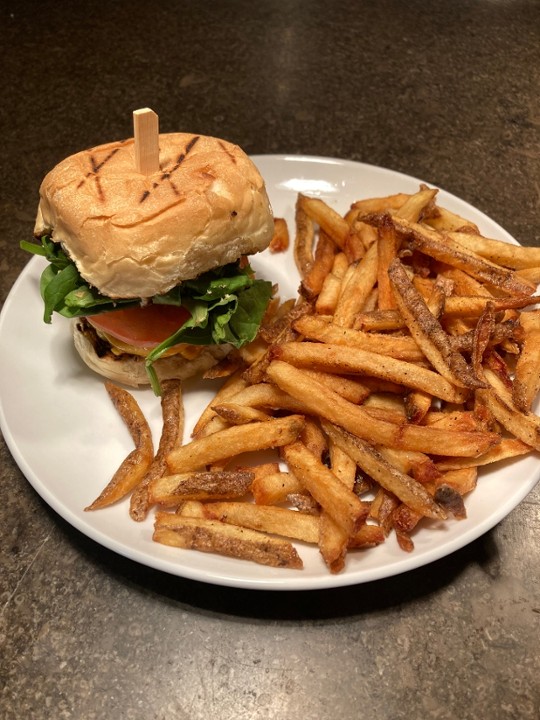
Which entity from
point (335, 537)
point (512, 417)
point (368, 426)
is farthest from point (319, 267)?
point (335, 537)

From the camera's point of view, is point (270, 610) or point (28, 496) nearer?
point (270, 610)

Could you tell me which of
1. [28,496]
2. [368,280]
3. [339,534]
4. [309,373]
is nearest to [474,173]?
[368,280]

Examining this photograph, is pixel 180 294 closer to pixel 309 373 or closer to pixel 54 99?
pixel 309 373

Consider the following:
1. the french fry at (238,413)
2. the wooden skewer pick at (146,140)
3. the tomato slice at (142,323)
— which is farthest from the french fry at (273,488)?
the wooden skewer pick at (146,140)

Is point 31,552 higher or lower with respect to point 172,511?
lower

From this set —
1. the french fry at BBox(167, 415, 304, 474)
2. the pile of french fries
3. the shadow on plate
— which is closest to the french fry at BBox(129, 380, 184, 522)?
the pile of french fries

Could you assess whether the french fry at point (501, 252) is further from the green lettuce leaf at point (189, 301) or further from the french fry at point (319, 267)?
the green lettuce leaf at point (189, 301)
